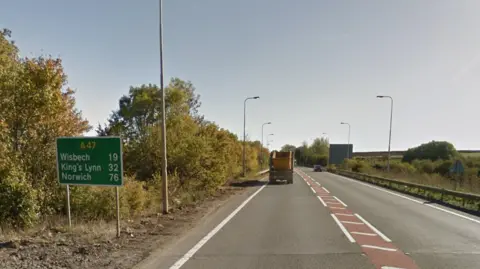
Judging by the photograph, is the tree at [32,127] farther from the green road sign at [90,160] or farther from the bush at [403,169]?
the bush at [403,169]

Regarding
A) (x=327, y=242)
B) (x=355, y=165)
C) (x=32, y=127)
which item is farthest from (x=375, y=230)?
(x=355, y=165)

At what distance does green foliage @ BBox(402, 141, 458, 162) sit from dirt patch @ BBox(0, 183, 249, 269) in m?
82.6

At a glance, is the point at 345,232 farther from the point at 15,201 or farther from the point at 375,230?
the point at 15,201

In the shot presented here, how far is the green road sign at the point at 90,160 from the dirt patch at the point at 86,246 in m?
Result: 1.20

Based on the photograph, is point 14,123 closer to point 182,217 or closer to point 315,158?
point 182,217

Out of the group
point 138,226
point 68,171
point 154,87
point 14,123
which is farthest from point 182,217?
point 154,87

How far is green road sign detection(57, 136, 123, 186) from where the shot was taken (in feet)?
26.5

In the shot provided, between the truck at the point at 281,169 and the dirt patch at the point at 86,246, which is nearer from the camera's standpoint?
the dirt patch at the point at 86,246

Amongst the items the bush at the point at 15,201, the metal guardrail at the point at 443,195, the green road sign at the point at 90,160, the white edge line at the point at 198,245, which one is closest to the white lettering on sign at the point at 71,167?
the green road sign at the point at 90,160

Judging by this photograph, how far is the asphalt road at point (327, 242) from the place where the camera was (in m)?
6.47

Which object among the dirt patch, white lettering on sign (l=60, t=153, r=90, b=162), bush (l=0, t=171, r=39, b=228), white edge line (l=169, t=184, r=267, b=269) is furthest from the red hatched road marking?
bush (l=0, t=171, r=39, b=228)

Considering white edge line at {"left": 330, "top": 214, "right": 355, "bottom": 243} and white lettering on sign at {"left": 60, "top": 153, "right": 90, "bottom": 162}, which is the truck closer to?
white edge line at {"left": 330, "top": 214, "right": 355, "bottom": 243}

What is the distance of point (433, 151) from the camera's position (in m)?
83.2

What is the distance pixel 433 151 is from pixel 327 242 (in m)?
86.5
